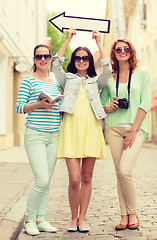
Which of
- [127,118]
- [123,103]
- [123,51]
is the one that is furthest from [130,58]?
[127,118]

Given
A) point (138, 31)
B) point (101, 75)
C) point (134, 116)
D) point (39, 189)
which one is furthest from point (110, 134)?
point (138, 31)

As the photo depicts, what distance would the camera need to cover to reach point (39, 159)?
404 cm

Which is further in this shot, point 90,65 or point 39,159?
point 90,65

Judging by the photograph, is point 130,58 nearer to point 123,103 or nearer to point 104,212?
point 123,103

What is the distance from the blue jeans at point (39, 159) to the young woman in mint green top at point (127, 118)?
66cm

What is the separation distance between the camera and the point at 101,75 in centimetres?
429

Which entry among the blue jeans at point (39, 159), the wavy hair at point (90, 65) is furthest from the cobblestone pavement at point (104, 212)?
the wavy hair at point (90, 65)

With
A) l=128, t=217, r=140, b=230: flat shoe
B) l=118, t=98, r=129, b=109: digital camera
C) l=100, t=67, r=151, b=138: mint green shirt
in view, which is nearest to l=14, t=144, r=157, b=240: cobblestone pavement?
l=128, t=217, r=140, b=230: flat shoe

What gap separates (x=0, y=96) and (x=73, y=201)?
11.6 m

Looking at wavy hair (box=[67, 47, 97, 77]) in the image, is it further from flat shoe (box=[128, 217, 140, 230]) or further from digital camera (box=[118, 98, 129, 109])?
flat shoe (box=[128, 217, 140, 230])

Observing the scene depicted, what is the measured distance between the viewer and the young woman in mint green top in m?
4.26

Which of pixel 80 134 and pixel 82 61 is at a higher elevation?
pixel 82 61

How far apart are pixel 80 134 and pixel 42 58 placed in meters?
0.85

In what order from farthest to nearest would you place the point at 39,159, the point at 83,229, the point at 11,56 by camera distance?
1. the point at 11,56
2. the point at 83,229
3. the point at 39,159
